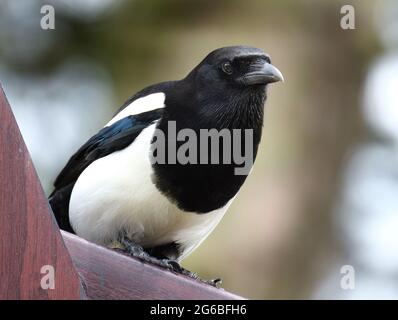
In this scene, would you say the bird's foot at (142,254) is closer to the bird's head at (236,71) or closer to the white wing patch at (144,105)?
the white wing patch at (144,105)

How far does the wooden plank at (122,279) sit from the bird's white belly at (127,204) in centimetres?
95

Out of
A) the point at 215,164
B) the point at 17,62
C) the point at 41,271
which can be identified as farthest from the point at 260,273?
the point at 41,271

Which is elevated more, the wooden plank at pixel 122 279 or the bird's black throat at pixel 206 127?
the bird's black throat at pixel 206 127

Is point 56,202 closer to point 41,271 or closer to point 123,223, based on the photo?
point 123,223

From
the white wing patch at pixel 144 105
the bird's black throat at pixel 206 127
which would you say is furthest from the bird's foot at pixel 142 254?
the white wing patch at pixel 144 105

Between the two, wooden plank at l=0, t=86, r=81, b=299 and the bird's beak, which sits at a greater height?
the bird's beak

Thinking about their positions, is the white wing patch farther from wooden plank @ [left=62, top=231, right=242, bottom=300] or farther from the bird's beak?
wooden plank @ [left=62, top=231, right=242, bottom=300]

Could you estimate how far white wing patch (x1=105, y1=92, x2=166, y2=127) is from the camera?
4.37 m

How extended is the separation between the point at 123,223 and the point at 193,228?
14.4 inches

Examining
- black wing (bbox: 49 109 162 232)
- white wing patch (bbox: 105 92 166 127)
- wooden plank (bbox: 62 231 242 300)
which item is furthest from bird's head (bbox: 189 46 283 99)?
wooden plank (bbox: 62 231 242 300)

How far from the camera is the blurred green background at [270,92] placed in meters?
7.04

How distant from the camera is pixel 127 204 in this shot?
4.16 metres

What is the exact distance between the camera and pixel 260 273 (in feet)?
23.5

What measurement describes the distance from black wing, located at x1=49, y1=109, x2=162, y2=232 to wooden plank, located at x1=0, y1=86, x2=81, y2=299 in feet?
4.96
